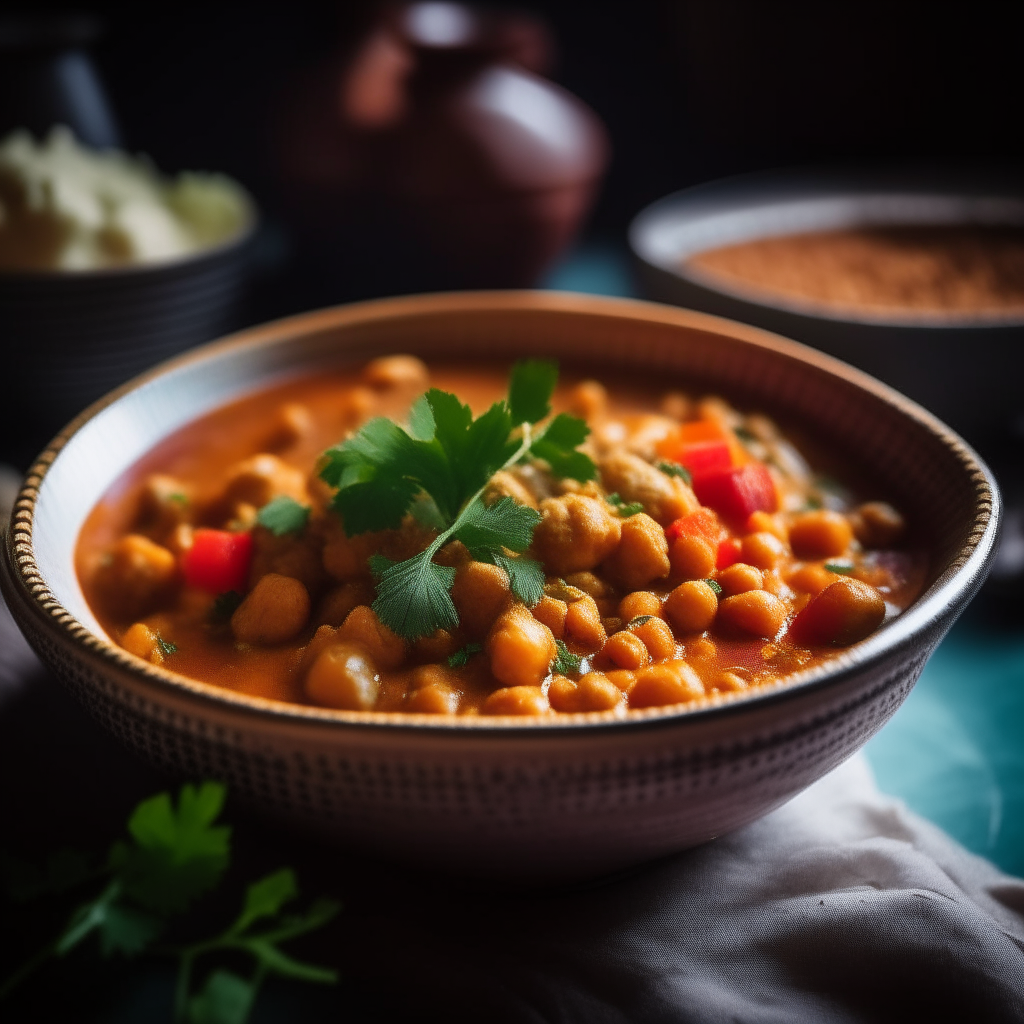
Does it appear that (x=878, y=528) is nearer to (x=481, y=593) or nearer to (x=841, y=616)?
(x=841, y=616)

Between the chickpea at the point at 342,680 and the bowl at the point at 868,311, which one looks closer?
the chickpea at the point at 342,680

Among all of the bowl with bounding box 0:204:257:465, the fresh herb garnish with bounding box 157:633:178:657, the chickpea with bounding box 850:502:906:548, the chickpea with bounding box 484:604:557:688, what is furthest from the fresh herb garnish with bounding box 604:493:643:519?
the bowl with bounding box 0:204:257:465

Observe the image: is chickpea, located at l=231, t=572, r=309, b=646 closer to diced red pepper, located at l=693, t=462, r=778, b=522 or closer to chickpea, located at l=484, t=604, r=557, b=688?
chickpea, located at l=484, t=604, r=557, b=688

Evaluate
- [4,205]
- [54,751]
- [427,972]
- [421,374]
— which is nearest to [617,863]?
[427,972]

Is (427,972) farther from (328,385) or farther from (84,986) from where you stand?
(328,385)

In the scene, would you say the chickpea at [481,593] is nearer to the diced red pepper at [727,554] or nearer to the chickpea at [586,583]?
the chickpea at [586,583]

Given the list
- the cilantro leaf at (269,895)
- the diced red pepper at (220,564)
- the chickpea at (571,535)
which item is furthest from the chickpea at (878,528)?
the cilantro leaf at (269,895)

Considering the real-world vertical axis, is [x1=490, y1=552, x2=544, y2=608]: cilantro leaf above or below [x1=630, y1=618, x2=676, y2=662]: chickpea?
above

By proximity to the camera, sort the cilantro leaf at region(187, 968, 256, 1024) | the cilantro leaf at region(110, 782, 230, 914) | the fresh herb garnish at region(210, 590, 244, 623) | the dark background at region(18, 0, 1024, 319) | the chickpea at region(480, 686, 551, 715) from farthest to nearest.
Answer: the dark background at region(18, 0, 1024, 319)
the fresh herb garnish at region(210, 590, 244, 623)
the chickpea at region(480, 686, 551, 715)
the cilantro leaf at region(110, 782, 230, 914)
the cilantro leaf at region(187, 968, 256, 1024)
